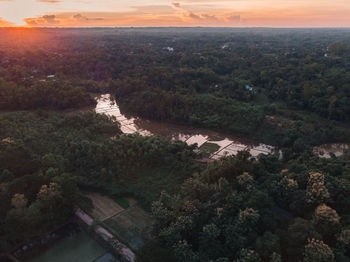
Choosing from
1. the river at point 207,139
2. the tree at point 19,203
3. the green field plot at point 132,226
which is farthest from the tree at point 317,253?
the tree at point 19,203

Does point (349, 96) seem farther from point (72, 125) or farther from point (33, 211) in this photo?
point (33, 211)

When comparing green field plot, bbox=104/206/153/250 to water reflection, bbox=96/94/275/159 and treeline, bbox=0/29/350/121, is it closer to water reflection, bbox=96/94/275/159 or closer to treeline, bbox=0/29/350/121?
water reflection, bbox=96/94/275/159

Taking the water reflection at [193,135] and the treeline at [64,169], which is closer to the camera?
the treeline at [64,169]

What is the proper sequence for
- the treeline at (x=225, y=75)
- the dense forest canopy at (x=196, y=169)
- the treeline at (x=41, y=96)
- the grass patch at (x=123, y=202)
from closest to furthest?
the dense forest canopy at (x=196, y=169) → the grass patch at (x=123, y=202) → the treeline at (x=225, y=75) → the treeline at (x=41, y=96)

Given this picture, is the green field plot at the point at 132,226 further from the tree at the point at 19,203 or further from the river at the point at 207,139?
the river at the point at 207,139

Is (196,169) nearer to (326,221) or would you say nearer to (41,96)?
(326,221)

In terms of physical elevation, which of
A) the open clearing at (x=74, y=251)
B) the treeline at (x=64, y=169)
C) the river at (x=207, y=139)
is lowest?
the open clearing at (x=74, y=251)

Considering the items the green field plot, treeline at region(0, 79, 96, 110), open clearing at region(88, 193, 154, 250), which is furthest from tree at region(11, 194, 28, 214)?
treeline at region(0, 79, 96, 110)

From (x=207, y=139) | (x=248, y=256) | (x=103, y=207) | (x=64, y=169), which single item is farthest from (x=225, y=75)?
(x=248, y=256)
